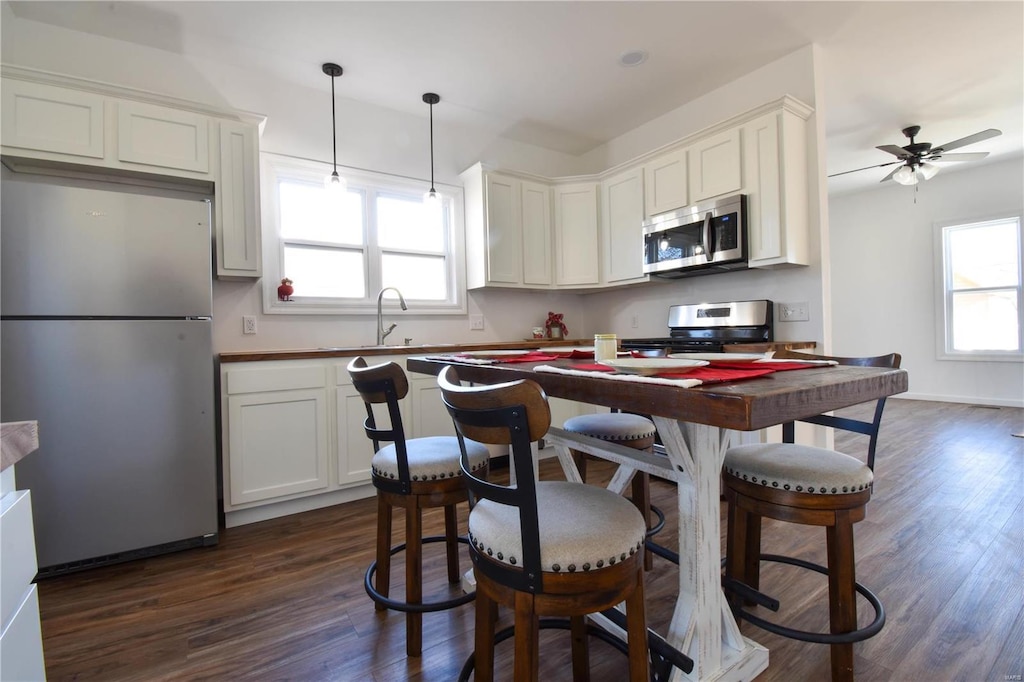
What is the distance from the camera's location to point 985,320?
523cm

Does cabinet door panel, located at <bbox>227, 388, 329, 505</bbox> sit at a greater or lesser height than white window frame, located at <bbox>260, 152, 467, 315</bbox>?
lesser

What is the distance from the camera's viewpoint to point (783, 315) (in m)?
3.05

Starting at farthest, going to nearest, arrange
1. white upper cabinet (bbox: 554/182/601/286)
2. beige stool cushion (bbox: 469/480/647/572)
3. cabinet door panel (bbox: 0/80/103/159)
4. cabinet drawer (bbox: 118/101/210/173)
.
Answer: white upper cabinet (bbox: 554/182/601/286), cabinet drawer (bbox: 118/101/210/173), cabinet door panel (bbox: 0/80/103/159), beige stool cushion (bbox: 469/480/647/572)

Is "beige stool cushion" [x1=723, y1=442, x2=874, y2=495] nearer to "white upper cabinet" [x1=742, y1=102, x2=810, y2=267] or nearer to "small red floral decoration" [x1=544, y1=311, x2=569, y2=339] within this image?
"white upper cabinet" [x1=742, y1=102, x2=810, y2=267]

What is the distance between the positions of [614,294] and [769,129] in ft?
6.08

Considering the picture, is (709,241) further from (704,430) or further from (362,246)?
(362,246)

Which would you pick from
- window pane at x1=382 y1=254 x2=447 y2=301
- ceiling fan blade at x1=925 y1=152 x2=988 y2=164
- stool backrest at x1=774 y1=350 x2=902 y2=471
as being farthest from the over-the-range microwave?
ceiling fan blade at x1=925 y1=152 x2=988 y2=164

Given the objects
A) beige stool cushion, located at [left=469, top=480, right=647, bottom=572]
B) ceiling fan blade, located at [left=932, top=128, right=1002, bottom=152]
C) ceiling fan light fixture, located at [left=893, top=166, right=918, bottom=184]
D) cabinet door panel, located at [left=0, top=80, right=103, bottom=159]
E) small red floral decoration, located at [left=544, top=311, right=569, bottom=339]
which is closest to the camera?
beige stool cushion, located at [left=469, top=480, right=647, bottom=572]

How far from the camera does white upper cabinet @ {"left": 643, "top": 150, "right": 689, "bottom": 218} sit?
3270mm

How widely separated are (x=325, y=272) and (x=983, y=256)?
23.4ft

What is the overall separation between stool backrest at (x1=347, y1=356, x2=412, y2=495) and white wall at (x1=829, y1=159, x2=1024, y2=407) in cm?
694

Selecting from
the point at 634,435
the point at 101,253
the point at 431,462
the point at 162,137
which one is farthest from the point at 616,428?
the point at 162,137

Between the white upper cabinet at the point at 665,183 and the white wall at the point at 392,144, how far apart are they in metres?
0.47

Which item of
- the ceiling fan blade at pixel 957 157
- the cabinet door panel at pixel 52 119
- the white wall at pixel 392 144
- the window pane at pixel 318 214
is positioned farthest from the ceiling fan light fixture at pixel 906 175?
the cabinet door panel at pixel 52 119
